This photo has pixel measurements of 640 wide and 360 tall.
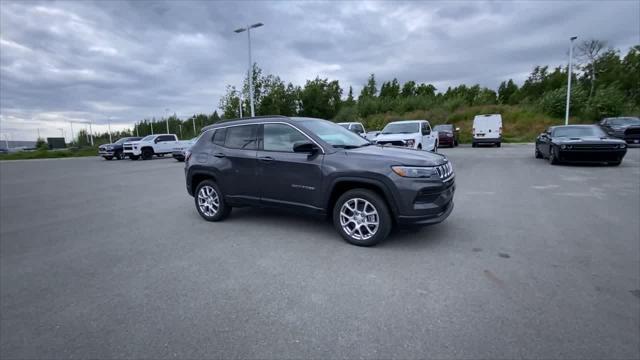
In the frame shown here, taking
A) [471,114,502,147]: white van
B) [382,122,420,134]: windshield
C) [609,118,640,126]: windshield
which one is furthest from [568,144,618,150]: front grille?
[609,118,640,126]: windshield

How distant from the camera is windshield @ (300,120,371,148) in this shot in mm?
5109

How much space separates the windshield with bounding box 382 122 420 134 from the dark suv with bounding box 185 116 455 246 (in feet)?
32.1

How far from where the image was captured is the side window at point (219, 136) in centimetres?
598

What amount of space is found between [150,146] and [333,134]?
77.1 ft

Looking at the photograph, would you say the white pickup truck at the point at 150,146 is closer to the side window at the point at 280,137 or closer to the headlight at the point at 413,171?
the side window at the point at 280,137

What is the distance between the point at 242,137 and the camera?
571 cm

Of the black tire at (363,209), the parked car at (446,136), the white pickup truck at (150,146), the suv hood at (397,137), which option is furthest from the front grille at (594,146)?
the white pickup truck at (150,146)

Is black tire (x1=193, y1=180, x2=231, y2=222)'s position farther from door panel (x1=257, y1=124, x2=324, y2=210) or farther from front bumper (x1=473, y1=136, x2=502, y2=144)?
front bumper (x1=473, y1=136, x2=502, y2=144)

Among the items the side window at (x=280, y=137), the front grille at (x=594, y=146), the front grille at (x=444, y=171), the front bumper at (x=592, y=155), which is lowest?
the front bumper at (x=592, y=155)

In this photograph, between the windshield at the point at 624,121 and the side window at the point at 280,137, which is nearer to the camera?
the side window at the point at 280,137

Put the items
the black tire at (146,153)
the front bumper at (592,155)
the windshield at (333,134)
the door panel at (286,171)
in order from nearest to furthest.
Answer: the door panel at (286,171) < the windshield at (333,134) < the front bumper at (592,155) < the black tire at (146,153)

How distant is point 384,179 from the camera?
4352 mm

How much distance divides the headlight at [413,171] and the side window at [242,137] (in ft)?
7.82

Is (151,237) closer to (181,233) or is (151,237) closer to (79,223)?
(181,233)
